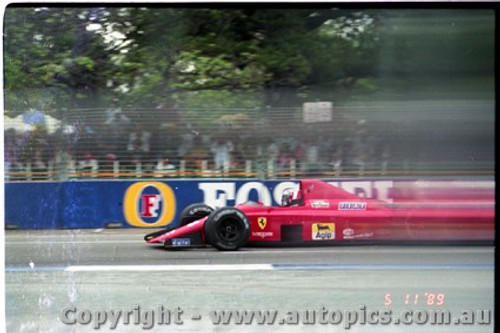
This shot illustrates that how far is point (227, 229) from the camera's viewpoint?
3074 mm

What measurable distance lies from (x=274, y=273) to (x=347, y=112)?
698 millimetres

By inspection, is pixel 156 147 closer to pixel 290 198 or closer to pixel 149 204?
pixel 149 204

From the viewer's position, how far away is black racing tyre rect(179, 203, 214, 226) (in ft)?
10.0

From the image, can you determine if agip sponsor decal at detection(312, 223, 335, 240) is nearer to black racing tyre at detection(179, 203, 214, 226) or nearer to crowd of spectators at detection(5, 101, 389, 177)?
crowd of spectators at detection(5, 101, 389, 177)

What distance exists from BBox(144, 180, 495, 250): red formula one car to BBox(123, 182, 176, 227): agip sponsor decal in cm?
5

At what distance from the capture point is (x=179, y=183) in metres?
3.08

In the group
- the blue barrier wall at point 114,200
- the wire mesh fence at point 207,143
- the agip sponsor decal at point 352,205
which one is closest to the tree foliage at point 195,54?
the wire mesh fence at point 207,143

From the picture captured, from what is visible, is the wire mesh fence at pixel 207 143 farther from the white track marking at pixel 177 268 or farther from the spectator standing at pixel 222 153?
the white track marking at pixel 177 268

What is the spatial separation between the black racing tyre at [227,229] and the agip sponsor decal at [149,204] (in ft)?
0.53

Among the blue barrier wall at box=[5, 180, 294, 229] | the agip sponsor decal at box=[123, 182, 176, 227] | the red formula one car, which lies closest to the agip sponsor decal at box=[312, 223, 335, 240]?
the red formula one car

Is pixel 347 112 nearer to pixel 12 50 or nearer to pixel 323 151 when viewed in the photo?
pixel 323 151

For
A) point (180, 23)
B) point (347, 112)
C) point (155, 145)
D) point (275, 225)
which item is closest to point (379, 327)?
point (275, 225)

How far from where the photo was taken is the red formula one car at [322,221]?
3.07 m
